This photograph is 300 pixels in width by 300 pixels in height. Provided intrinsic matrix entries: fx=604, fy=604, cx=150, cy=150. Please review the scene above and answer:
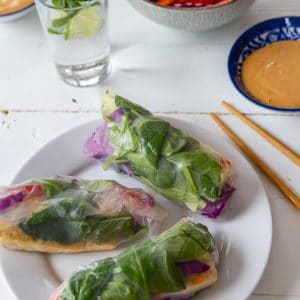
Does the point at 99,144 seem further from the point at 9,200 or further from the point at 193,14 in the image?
the point at 193,14

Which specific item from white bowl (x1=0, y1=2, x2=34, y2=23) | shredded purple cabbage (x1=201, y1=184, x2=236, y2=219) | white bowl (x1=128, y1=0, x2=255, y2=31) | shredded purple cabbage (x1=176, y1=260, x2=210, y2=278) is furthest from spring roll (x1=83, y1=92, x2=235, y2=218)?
white bowl (x1=0, y1=2, x2=34, y2=23)

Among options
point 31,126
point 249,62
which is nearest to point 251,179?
point 249,62

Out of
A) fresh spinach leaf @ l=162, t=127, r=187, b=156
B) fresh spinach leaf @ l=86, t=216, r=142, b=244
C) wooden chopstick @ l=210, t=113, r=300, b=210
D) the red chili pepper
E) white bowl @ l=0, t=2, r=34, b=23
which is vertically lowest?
wooden chopstick @ l=210, t=113, r=300, b=210

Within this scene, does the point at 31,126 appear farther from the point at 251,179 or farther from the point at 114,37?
the point at 251,179

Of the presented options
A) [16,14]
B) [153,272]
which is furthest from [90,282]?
[16,14]

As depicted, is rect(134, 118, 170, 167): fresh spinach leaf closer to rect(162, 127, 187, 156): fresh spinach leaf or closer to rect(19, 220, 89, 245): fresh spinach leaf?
rect(162, 127, 187, 156): fresh spinach leaf

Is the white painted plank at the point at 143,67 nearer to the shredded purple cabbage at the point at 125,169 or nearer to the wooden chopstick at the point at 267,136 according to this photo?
the wooden chopstick at the point at 267,136
